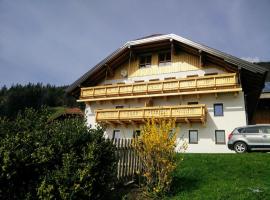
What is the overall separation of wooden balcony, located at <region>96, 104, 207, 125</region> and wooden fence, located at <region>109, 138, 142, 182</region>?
10941 mm

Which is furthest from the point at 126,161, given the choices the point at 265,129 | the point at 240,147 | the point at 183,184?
the point at 265,129

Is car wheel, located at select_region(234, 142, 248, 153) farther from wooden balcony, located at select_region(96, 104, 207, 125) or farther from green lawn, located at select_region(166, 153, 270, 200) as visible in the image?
wooden balcony, located at select_region(96, 104, 207, 125)

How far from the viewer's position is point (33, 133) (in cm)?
772

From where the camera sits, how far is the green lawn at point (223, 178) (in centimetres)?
910

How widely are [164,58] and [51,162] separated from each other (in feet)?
74.7

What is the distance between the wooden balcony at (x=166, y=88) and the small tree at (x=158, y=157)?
15.5m

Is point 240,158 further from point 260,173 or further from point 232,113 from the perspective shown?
point 232,113

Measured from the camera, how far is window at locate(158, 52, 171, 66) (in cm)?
2858

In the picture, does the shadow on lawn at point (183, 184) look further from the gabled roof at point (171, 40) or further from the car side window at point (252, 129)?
the gabled roof at point (171, 40)

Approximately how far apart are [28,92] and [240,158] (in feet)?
286

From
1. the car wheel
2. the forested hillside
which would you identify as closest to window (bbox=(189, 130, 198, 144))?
the car wheel

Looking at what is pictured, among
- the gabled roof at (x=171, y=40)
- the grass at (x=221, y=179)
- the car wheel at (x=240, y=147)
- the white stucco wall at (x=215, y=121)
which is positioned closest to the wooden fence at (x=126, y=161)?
the grass at (x=221, y=179)

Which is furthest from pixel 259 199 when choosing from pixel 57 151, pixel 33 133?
pixel 33 133

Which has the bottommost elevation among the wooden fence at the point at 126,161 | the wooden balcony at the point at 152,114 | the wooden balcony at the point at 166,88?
the wooden fence at the point at 126,161
